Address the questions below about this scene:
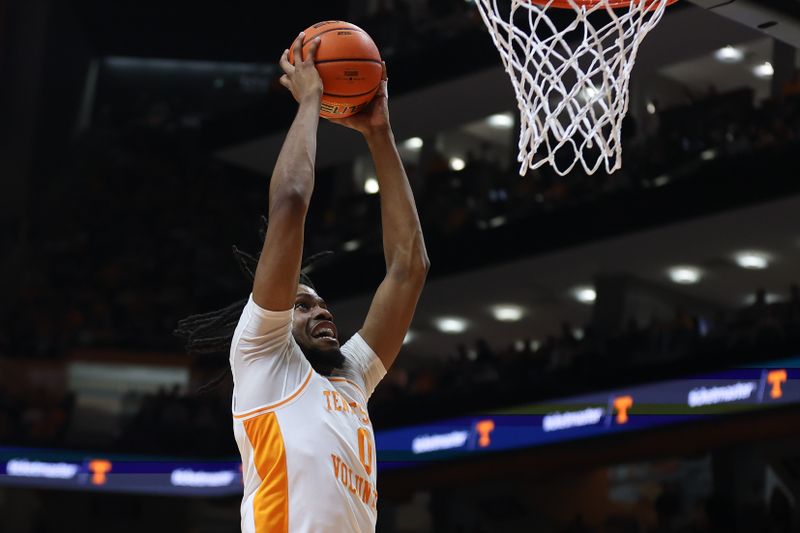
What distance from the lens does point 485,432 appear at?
1048 cm

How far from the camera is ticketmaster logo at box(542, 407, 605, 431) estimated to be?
10070mm

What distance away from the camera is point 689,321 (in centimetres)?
1045

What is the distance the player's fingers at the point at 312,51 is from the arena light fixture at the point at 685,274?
9251 mm

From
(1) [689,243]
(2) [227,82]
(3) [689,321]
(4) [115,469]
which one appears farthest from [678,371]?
(2) [227,82]

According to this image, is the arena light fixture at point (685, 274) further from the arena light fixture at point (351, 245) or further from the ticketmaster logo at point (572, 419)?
the arena light fixture at point (351, 245)

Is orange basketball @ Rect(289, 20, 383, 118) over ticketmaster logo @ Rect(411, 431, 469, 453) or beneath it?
beneath

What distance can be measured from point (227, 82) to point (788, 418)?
12.3 m

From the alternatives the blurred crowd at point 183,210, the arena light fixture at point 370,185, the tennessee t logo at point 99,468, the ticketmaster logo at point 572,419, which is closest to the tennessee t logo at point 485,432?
the ticketmaster logo at point 572,419

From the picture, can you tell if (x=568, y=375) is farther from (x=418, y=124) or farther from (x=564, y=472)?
(x=418, y=124)

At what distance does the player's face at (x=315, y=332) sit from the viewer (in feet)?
9.25

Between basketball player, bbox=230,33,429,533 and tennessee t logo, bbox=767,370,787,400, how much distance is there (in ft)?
22.5

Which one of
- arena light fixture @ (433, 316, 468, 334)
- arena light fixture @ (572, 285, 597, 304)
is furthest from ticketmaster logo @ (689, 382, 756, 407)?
arena light fixture @ (433, 316, 468, 334)

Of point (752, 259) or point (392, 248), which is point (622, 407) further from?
point (392, 248)

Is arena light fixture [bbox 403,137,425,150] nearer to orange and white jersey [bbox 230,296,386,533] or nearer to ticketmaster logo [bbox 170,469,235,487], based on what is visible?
ticketmaster logo [bbox 170,469,235,487]
